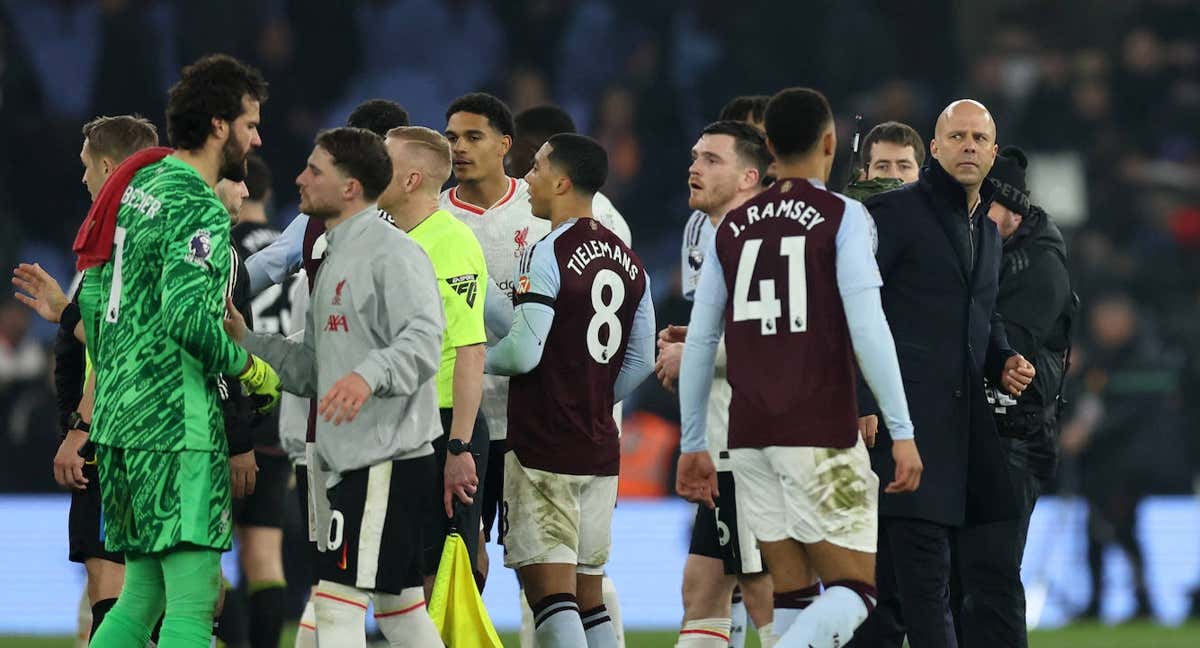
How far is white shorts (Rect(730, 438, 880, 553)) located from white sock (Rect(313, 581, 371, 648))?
1294 millimetres

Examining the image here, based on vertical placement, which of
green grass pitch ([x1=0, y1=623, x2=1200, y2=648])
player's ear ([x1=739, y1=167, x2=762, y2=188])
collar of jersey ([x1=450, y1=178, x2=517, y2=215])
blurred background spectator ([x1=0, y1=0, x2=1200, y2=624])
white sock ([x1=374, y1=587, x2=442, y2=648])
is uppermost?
blurred background spectator ([x1=0, y1=0, x2=1200, y2=624])

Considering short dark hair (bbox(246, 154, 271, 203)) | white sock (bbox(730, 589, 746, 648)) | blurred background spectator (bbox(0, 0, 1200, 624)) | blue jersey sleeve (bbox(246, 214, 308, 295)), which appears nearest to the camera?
blue jersey sleeve (bbox(246, 214, 308, 295))

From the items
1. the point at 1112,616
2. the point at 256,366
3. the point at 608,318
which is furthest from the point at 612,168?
the point at 256,366

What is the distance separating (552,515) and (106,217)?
1.89 m

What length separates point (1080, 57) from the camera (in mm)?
17375

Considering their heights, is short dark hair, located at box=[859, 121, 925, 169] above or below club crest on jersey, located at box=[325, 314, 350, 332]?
above

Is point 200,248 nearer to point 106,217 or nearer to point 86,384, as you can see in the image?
point 106,217

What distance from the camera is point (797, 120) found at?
5.55 meters

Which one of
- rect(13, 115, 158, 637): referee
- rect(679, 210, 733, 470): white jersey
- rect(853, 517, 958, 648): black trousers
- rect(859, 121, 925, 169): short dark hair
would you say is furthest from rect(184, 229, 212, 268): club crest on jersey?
rect(859, 121, 925, 169): short dark hair

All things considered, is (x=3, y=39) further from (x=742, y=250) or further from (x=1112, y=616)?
(x=742, y=250)

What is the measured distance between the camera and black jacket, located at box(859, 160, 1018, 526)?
240 inches

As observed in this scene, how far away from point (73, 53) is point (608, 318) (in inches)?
459

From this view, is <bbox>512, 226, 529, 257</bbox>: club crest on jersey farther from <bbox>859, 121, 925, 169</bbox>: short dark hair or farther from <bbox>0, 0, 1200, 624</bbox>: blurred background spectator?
<bbox>0, 0, 1200, 624</bbox>: blurred background spectator

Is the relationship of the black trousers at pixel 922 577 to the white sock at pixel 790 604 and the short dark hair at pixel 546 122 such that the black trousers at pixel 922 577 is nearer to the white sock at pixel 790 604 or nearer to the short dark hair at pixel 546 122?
the white sock at pixel 790 604
